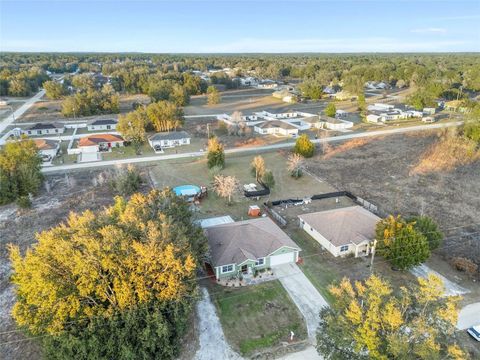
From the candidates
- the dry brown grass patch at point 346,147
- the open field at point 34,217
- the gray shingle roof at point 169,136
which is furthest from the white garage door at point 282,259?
the gray shingle roof at point 169,136

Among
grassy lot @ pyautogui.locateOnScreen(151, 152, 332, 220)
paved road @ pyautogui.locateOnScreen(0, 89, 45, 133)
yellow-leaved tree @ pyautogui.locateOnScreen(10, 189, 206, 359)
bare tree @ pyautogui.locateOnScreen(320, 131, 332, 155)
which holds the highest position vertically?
yellow-leaved tree @ pyautogui.locateOnScreen(10, 189, 206, 359)

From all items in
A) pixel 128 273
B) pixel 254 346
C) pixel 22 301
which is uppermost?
pixel 128 273

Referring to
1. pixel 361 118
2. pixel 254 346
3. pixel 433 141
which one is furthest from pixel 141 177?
pixel 361 118

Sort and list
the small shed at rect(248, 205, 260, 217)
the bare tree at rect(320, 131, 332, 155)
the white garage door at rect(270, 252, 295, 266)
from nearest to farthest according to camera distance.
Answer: the white garage door at rect(270, 252, 295, 266) → the small shed at rect(248, 205, 260, 217) → the bare tree at rect(320, 131, 332, 155)

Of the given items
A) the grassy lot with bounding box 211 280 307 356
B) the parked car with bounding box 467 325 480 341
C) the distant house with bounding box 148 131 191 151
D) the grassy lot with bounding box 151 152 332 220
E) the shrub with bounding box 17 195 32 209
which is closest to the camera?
the parked car with bounding box 467 325 480 341

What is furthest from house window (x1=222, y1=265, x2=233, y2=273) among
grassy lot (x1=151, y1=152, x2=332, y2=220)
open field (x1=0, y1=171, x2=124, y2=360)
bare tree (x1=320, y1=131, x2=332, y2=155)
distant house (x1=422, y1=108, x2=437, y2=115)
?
distant house (x1=422, y1=108, x2=437, y2=115)

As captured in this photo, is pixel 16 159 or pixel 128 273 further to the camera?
pixel 16 159

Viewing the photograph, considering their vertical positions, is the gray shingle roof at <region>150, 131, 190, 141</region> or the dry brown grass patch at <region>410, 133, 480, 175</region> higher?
the gray shingle roof at <region>150, 131, 190, 141</region>

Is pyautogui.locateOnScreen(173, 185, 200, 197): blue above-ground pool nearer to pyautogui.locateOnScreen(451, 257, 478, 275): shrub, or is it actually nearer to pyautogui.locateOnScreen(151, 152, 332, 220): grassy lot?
pyautogui.locateOnScreen(151, 152, 332, 220): grassy lot

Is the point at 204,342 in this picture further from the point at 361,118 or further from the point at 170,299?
the point at 361,118
